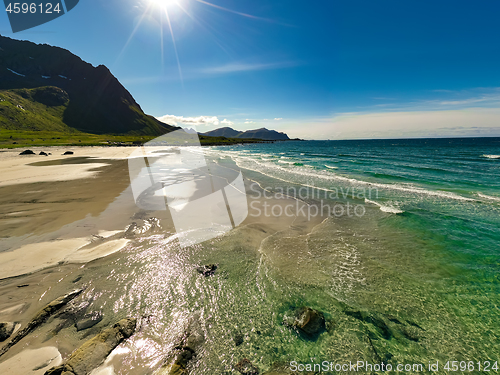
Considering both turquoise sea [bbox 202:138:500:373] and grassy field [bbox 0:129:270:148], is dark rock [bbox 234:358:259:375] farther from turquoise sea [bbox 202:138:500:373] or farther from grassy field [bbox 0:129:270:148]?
grassy field [bbox 0:129:270:148]

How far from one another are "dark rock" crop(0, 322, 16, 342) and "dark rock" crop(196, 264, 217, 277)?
4829 mm

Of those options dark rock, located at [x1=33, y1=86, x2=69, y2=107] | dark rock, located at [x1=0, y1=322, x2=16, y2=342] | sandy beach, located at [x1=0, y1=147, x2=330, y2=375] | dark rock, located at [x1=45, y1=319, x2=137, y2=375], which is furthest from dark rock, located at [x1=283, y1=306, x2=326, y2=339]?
dark rock, located at [x1=33, y1=86, x2=69, y2=107]

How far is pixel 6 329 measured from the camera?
15.6ft

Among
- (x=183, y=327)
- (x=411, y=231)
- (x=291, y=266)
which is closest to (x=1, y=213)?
(x=183, y=327)

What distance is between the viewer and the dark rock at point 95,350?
3843 mm

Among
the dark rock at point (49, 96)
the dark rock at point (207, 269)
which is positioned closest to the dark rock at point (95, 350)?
the dark rock at point (207, 269)

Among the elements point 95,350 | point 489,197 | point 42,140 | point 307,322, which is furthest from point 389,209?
point 42,140

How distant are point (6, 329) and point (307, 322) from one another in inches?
300

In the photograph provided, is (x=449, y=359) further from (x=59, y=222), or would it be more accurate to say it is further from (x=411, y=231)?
(x=59, y=222)

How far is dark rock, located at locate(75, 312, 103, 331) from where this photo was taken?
5137 mm

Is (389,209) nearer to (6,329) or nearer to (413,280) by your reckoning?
(413,280)

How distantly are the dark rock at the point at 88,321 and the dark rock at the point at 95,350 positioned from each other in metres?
0.79

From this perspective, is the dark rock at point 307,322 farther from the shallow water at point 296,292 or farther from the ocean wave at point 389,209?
the ocean wave at point 389,209

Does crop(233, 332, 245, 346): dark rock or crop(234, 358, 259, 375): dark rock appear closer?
crop(234, 358, 259, 375): dark rock
